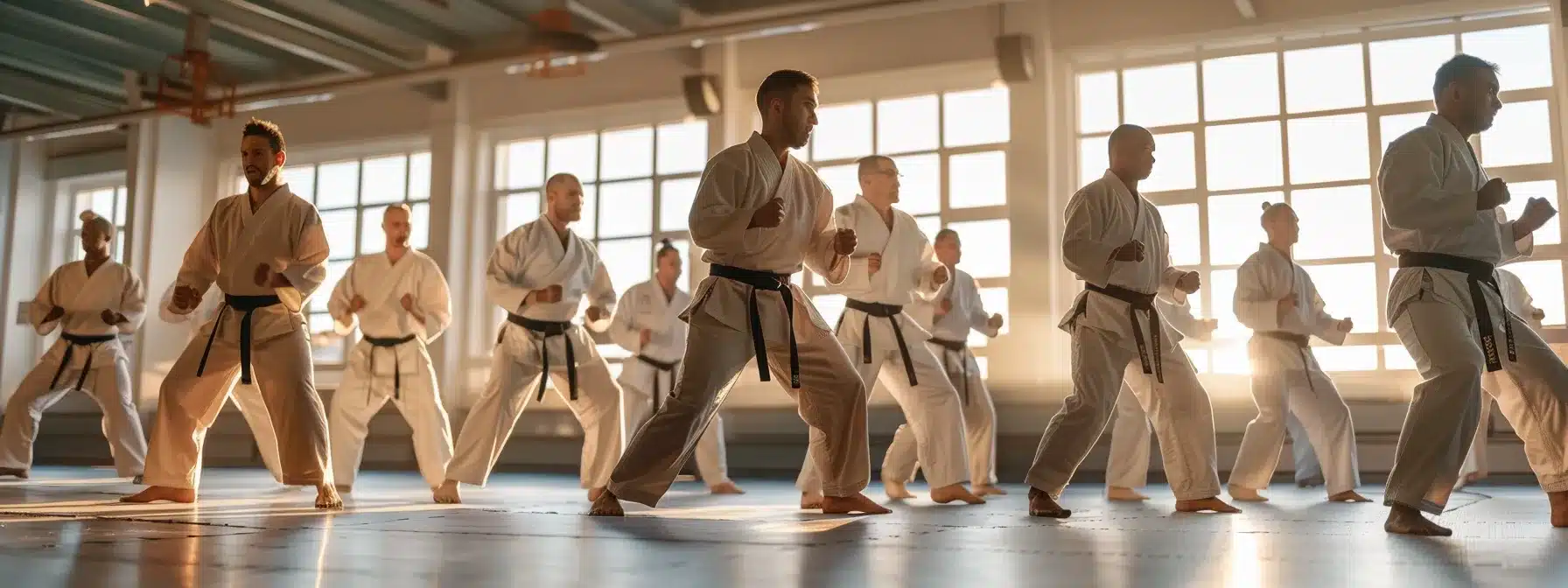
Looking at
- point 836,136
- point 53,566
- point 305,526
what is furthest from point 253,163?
point 836,136

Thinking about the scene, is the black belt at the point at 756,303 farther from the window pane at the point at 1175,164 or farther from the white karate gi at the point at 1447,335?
the window pane at the point at 1175,164

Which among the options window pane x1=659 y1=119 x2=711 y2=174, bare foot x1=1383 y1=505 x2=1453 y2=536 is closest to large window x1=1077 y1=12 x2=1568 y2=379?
window pane x1=659 y1=119 x2=711 y2=174

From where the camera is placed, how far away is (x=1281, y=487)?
650 cm

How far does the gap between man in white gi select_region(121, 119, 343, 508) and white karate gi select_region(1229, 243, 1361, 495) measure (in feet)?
11.8

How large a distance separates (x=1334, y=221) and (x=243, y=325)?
5.94 m

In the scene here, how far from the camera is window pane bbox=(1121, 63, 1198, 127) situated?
7.82m

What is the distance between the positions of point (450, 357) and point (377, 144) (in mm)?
2108

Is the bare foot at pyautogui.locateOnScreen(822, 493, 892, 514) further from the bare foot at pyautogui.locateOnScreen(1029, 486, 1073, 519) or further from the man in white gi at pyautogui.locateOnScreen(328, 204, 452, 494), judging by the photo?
the man in white gi at pyautogui.locateOnScreen(328, 204, 452, 494)

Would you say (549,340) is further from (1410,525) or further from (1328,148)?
(1328,148)

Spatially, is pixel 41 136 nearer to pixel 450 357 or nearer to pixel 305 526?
pixel 450 357

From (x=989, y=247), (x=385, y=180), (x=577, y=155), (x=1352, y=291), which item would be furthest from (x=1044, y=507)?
(x=385, y=180)

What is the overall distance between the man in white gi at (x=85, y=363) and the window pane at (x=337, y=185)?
3646mm

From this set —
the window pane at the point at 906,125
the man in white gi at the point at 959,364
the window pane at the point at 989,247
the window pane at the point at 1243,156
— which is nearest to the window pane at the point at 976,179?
the window pane at the point at 989,247

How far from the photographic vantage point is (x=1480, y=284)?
3.32 metres
